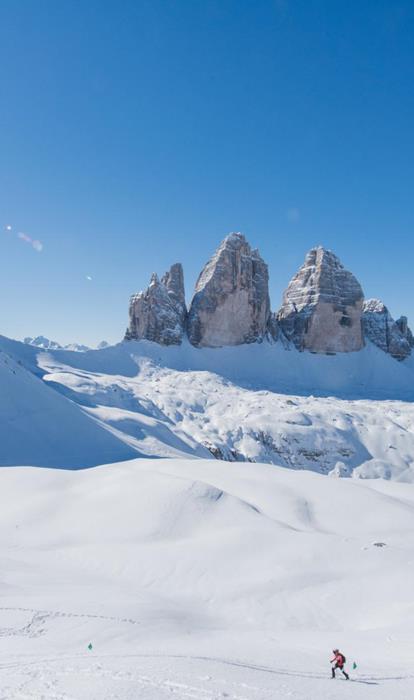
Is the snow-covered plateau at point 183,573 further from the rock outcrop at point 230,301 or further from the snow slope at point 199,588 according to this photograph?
the rock outcrop at point 230,301

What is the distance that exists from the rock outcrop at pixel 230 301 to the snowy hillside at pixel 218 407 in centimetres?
391

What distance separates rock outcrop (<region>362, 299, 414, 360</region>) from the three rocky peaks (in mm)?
256

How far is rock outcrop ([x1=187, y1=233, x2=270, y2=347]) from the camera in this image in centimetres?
9369

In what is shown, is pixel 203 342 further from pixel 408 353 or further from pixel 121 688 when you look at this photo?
pixel 121 688

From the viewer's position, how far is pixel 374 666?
27.2 ft

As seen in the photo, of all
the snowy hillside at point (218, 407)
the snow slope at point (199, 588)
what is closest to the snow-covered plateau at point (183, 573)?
the snow slope at point (199, 588)

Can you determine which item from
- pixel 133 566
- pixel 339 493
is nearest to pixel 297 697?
pixel 133 566

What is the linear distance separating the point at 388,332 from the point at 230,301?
4752 centimetres

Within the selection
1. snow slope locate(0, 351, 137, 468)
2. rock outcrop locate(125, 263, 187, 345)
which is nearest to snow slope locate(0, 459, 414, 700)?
snow slope locate(0, 351, 137, 468)

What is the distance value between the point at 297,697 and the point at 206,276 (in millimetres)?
95698

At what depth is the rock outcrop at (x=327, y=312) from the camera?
332ft

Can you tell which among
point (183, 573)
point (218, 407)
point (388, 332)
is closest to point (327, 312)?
point (388, 332)

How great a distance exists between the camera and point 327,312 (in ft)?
332

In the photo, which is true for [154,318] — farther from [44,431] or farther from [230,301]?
[44,431]
